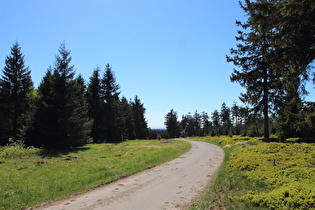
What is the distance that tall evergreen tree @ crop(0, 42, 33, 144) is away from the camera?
32844 millimetres

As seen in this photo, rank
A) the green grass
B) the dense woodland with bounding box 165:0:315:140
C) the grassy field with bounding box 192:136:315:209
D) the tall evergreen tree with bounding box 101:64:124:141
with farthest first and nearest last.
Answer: the tall evergreen tree with bounding box 101:64:124:141
the dense woodland with bounding box 165:0:315:140
the green grass
the grassy field with bounding box 192:136:315:209

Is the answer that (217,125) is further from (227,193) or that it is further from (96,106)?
(227,193)

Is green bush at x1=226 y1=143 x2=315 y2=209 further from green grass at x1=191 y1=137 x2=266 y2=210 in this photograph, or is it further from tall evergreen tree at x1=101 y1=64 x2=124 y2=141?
tall evergreen tree at x1=101 y1=64 x2=124 y2=141

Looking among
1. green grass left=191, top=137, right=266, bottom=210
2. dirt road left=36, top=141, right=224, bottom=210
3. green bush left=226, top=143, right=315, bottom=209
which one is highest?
green bush left=226, top=143, right=315, bottom=209

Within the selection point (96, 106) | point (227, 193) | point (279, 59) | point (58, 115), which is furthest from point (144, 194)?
point (96, 106)

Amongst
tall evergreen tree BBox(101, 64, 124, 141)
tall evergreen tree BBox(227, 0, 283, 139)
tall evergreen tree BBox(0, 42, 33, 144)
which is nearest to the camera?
tall evergreen tree BBox(227, 0, 283, 139)

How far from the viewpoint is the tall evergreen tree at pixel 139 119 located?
2953 inches

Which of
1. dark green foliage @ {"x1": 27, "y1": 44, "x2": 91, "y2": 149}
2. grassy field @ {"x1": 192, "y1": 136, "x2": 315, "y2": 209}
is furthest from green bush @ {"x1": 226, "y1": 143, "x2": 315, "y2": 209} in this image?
dark green foliage @ {"x1": 27, "y1": 44, "x2": 91, "y2": 149}

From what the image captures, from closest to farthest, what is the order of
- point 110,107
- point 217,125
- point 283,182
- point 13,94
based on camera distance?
point 283,182
point 13,94
point 110,107
point 217,125

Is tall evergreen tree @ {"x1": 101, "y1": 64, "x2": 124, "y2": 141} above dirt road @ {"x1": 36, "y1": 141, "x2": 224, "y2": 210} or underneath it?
above

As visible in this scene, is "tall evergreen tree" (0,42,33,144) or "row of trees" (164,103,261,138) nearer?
"tall evergreen tree" (0,42,33,144)

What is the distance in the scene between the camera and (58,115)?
953 inches

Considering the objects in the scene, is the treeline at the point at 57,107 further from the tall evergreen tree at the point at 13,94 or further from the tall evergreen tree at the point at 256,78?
the tall evergreen tree at the point at 256,78

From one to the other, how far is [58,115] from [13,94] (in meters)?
16.2
